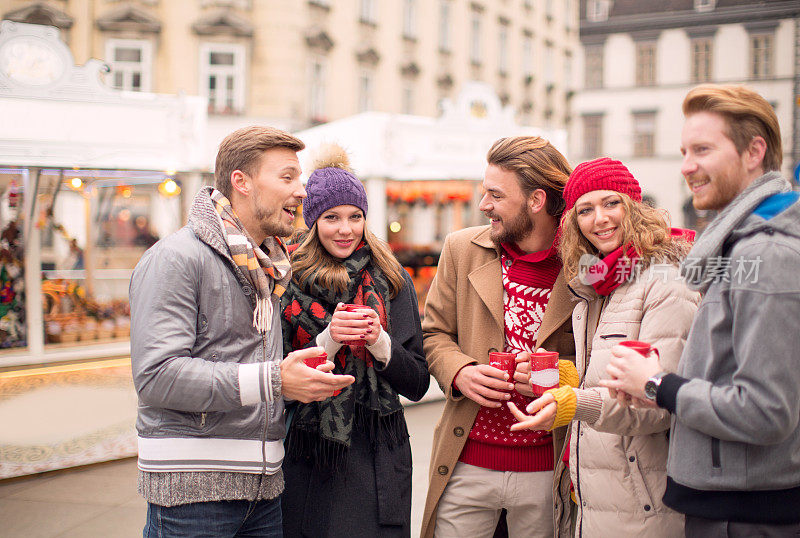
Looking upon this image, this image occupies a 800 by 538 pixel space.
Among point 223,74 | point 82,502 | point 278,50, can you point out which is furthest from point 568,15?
point 82,502

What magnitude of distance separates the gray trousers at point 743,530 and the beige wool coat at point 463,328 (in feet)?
2.27

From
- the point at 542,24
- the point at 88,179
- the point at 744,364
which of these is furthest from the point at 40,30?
the point at 542,24

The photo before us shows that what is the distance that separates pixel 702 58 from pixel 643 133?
403cm

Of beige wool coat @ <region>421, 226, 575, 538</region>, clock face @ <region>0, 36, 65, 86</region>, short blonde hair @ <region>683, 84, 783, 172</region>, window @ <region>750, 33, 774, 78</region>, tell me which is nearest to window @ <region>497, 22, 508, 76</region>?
Answer: window @ <region>750, 33, 774, 78</region>

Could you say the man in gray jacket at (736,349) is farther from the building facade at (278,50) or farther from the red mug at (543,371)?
the building facade at (278,50)

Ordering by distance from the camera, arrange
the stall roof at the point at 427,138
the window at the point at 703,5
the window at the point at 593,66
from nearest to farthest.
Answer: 1. the stall roof at the point at 427,138
2. the window at the point at 703,5
3. the window at the point at 593,66

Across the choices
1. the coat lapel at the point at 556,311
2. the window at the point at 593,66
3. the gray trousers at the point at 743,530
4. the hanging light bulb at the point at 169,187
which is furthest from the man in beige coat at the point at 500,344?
the window at the point at 593,66

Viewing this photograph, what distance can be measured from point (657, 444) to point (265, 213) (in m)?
1.37

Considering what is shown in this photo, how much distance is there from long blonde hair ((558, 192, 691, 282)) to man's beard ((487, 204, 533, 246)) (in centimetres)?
25

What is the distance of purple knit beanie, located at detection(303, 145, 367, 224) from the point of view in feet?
7.81

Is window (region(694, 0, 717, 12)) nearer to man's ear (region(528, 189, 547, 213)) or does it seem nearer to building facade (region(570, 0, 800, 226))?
building facade (region(570, 0, 800, 226))

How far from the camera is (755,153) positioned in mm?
1584

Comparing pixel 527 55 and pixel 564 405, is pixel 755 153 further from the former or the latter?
pixel 527 55

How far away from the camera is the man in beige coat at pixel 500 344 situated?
2.28 meters
